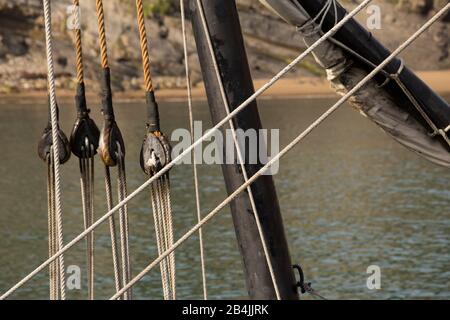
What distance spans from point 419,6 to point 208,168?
94.2 feet

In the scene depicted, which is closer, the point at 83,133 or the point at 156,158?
the point at 156,158

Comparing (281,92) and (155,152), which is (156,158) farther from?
(281,92)

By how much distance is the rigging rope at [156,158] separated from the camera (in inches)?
296

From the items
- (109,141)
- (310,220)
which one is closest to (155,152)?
(109,141)

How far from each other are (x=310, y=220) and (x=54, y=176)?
25.3 metres

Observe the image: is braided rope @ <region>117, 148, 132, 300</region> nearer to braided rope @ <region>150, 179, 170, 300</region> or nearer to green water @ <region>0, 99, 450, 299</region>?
braided rope @ <region>150, 179, 170, 300</region>

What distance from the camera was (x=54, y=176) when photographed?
7812mm

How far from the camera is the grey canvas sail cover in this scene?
7855 mm

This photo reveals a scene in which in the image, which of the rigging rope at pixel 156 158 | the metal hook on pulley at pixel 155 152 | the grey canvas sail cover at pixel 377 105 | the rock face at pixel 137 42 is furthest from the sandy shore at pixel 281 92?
the metal hook on pulley at pixel 155 152

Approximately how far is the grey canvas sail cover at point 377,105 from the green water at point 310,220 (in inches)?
624

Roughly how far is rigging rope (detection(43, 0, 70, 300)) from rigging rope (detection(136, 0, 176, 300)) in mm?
547

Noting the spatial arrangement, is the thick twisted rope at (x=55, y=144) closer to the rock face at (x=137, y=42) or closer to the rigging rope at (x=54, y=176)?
the rigging rope at (x=54, y=176)

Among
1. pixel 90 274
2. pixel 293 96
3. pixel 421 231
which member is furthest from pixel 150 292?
pixel 293 96

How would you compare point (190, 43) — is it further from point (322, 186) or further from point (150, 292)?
point (150, 292)
